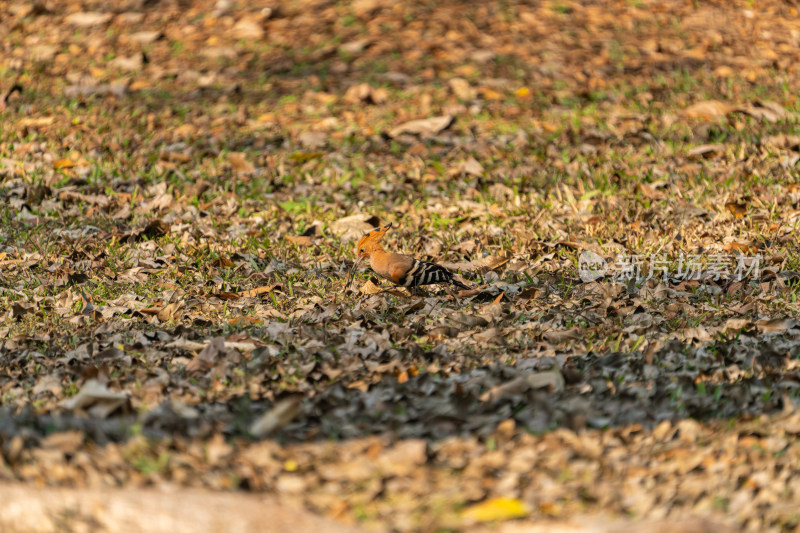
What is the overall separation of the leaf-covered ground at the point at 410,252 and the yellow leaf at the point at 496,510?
0.04ft

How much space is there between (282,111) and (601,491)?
6.80 m

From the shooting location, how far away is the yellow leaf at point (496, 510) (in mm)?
3029

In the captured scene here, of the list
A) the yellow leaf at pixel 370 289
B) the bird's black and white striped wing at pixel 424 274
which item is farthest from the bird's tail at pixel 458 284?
the yellow leaf at pixel 370 289

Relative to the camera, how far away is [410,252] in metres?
6.41

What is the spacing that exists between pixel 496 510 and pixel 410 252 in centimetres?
349

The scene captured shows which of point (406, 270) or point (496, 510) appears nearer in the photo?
point (496, 510)

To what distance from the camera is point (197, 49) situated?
34.0ft

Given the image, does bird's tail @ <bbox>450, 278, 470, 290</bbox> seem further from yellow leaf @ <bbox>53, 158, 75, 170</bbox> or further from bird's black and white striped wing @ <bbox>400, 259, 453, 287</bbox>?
yellow leaf @ <bbox>53, 158, 75, 170</bbox>

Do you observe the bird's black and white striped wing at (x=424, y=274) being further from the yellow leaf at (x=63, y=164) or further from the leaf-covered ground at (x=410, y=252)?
the yellow leaf at (x=63, y=164)

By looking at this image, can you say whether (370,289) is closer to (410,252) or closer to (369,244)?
(369,244)

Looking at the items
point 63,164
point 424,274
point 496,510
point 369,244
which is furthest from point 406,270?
point 63,164

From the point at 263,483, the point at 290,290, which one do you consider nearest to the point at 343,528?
the point at 263,483

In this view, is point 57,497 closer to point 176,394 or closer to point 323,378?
point 176,394

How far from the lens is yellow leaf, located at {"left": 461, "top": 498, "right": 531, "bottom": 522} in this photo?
9.94ft
